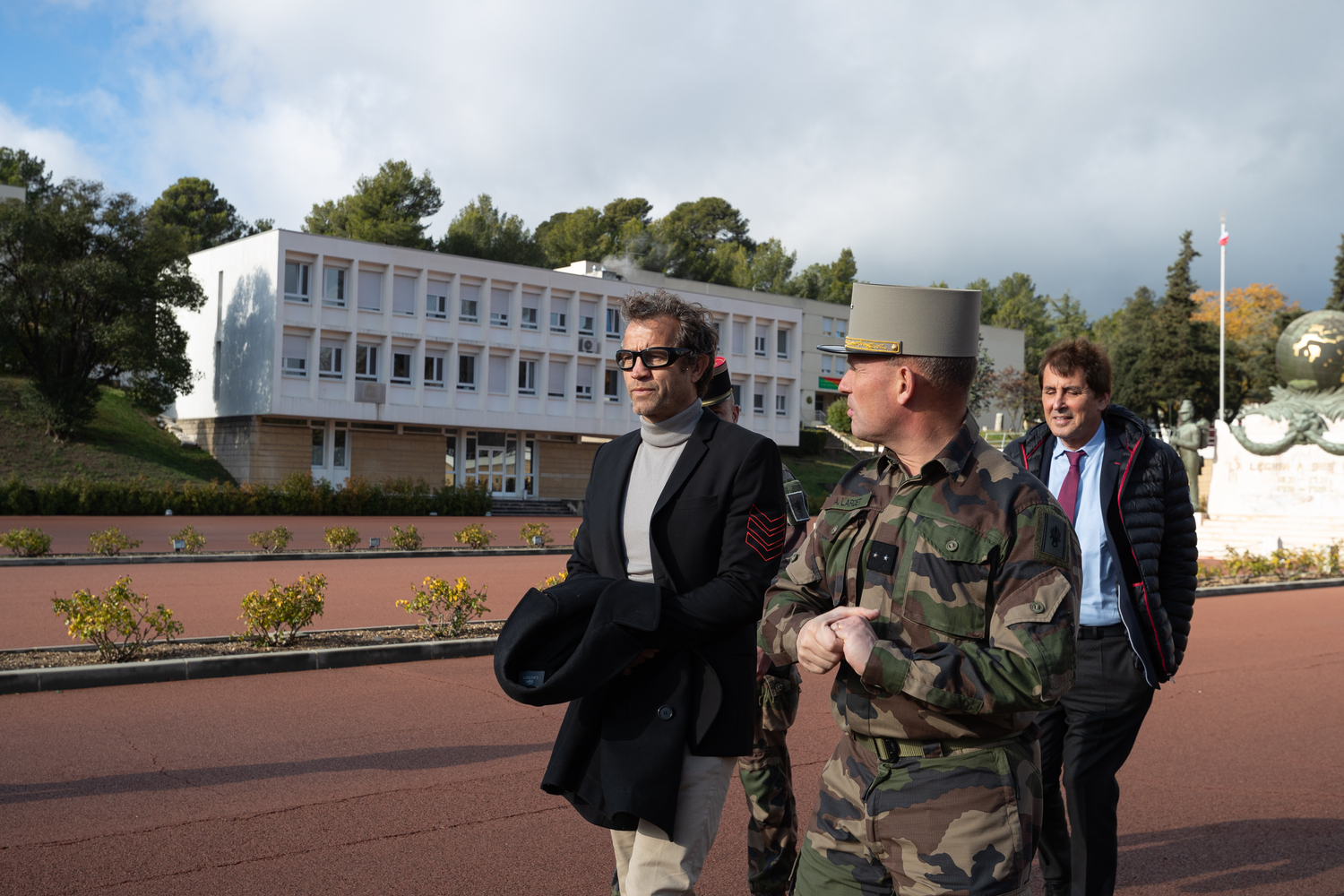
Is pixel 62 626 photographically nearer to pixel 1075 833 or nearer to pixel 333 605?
pixel 333 605

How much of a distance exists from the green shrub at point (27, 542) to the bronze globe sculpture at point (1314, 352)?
30802 mm

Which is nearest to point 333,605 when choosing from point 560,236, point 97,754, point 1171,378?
point 97,754

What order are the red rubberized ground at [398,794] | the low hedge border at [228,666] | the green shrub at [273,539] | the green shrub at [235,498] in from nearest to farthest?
the red rubberized ground at [398,794], the low hedge border at [228,666], the green shrub at [273,539], the green shrub at [235,498]

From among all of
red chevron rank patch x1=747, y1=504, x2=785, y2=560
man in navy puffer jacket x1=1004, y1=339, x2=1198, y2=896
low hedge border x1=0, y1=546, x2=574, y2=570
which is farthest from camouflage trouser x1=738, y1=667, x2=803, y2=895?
low hedge border x1=0, y1=546, x2=574, y2=570

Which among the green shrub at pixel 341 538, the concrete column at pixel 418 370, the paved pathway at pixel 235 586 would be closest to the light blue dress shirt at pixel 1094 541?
the paved pathway at pixel 235 586

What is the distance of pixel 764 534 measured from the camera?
3.07 m

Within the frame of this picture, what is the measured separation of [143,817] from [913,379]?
442 centimetres

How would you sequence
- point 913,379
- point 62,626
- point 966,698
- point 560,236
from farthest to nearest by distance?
point 560,236 → point 62,626 → point 913,379 → point 966,698

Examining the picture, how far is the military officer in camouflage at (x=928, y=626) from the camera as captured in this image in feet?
6.91

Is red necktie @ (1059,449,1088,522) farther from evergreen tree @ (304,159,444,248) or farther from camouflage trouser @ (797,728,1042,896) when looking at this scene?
evergreen tree @ (304,159,444,248)

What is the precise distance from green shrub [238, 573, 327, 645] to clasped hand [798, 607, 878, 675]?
826 centimetres

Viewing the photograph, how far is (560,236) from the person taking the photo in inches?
3482

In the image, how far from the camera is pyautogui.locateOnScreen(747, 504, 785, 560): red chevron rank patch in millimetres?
3045

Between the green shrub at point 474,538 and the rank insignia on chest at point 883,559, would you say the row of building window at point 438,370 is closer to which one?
the green shrub at point 474,538
